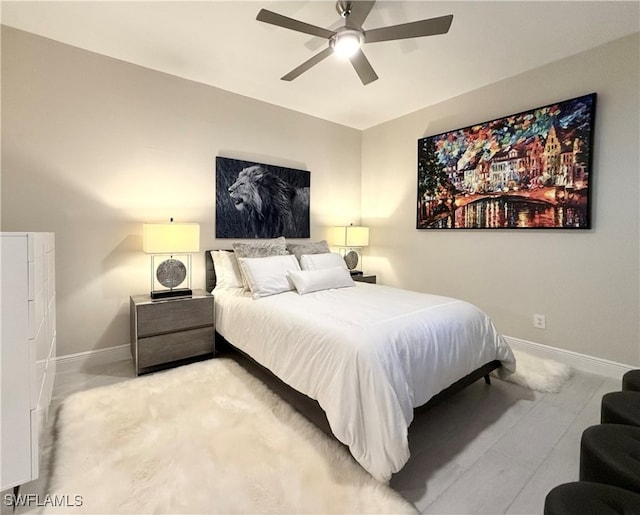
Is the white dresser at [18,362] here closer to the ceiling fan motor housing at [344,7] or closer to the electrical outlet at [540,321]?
the ceiling fan motor housing at [344,7]

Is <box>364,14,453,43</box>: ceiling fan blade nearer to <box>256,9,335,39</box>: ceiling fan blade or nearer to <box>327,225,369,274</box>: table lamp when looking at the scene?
<box>256,9,335,39</box>: ceiling fan blade

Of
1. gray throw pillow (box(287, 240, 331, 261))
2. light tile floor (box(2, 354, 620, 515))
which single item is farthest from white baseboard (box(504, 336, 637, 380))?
gray throw pillow (box(287, 240, 331, 261))

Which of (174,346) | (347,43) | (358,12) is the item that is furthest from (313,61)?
(174,346)

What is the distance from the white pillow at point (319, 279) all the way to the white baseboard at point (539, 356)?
1.75m

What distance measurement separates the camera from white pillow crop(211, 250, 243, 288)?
3.09m

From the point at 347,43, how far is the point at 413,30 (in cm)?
41

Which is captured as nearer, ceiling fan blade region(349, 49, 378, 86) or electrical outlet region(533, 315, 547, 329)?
ceiling fan blade region(349, 49, 378, 86)

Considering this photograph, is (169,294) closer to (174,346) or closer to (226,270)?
(174,346)

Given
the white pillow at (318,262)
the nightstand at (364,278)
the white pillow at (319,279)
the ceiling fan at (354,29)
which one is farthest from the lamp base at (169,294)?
the ceiling fan at (354,29)

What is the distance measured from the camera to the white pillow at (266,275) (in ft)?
8.68

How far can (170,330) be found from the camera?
104 inches

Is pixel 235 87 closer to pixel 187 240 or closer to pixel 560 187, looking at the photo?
pixel 187 240

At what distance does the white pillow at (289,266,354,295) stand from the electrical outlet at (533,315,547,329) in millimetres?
1805

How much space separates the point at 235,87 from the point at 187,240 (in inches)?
69.3
